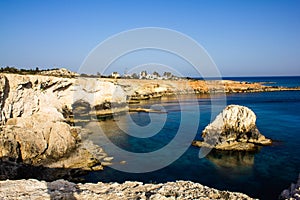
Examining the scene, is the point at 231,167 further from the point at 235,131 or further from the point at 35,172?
the point at 35,172

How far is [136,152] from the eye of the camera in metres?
24.6

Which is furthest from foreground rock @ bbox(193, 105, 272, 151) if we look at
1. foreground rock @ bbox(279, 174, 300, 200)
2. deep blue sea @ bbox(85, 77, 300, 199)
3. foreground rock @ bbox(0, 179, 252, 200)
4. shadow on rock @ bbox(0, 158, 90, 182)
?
foreground rock @ bbox(0, 179, 252, 200)

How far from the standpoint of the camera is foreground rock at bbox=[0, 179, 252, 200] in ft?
28.3

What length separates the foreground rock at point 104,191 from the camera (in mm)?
8625

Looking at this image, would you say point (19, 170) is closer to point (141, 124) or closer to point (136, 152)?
point (136, 152)

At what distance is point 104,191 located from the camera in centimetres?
931

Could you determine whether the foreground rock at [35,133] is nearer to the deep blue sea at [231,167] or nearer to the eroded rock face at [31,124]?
the eroded rock face at [31,124]

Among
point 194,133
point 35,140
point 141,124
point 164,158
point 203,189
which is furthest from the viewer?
point 141,124

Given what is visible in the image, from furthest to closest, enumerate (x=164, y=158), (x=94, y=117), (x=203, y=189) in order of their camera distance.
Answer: (x=94, y=117), (x=164, y=158), (x=203, y=189)

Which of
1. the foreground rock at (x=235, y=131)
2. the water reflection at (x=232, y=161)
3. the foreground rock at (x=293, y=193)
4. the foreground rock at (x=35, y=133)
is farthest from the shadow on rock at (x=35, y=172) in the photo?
the foreground rock at (x=235, y=131)

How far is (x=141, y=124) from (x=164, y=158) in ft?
50.8

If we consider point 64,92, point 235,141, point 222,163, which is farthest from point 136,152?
point 64,92

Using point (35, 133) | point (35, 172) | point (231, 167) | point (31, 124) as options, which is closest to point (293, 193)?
point (231, 167)

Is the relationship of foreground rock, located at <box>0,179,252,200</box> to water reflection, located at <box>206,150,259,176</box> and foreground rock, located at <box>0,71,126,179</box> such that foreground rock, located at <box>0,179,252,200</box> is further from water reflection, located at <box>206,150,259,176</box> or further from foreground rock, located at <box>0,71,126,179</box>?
water reflection, located at <box>206,150,259,176</box>
